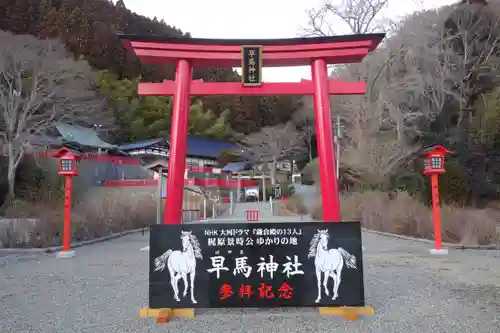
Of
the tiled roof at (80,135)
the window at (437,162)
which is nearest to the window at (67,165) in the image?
the window at (437,162)

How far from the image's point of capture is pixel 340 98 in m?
25.7

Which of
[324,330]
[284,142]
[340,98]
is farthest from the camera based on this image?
[284,142]

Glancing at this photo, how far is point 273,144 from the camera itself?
42.1m

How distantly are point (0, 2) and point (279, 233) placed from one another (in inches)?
1798

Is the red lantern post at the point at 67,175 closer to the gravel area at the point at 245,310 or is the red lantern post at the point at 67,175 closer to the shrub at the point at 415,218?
the gravel area at the point at 245,310

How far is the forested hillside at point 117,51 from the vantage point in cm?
4081

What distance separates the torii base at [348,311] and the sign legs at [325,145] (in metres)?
2.02

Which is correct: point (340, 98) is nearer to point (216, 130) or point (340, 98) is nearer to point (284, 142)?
point (284, 142)

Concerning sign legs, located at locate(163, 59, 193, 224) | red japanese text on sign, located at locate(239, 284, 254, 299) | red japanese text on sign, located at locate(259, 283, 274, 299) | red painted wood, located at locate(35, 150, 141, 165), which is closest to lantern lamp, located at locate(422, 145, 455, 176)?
sign legs, located at locate(163, 59, 193, 224)

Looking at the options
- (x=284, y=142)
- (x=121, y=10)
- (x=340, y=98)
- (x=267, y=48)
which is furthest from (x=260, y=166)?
(x=267, y=48)

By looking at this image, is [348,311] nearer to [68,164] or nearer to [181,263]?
[181,263]

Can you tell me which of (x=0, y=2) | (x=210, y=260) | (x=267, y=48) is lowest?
(x=210, y=260)

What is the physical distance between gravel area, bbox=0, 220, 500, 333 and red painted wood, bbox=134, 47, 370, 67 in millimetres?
3940

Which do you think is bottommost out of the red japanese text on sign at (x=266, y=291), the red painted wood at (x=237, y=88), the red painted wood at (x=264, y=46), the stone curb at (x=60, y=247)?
the stone curb at (x=60, y=247)
